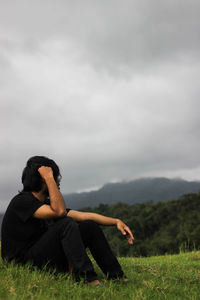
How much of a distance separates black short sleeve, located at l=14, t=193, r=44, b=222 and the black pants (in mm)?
429

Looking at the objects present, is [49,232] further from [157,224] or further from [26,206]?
[157,224]

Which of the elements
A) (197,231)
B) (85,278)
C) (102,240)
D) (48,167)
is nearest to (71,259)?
(85,278)

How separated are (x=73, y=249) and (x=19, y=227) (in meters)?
1.00

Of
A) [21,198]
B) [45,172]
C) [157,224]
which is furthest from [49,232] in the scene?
[157,224]

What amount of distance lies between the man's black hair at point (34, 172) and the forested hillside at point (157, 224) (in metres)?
80.5

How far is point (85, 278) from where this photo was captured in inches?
188

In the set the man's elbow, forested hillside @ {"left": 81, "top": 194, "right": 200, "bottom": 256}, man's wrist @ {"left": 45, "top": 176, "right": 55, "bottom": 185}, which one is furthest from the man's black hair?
forested hillside @ {"left": 81, "top": 194, "right": 200, "bottom": 256}

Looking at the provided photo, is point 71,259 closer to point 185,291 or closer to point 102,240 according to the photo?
point 102,240

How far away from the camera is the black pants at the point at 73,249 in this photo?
479 cm

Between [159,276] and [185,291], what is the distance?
0.97 m

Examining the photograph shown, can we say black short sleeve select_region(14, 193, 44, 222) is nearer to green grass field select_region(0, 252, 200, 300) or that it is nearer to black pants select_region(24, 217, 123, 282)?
black pants select_region(24, 217, 123, 282)

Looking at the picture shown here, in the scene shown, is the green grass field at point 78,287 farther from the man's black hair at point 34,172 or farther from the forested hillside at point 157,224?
the forested hillside at point 157,224

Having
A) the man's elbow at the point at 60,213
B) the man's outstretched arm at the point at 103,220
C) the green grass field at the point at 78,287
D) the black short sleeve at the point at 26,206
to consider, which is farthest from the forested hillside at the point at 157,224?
the black short sleeve at the point at 26,206

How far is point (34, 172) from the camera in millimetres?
5336
